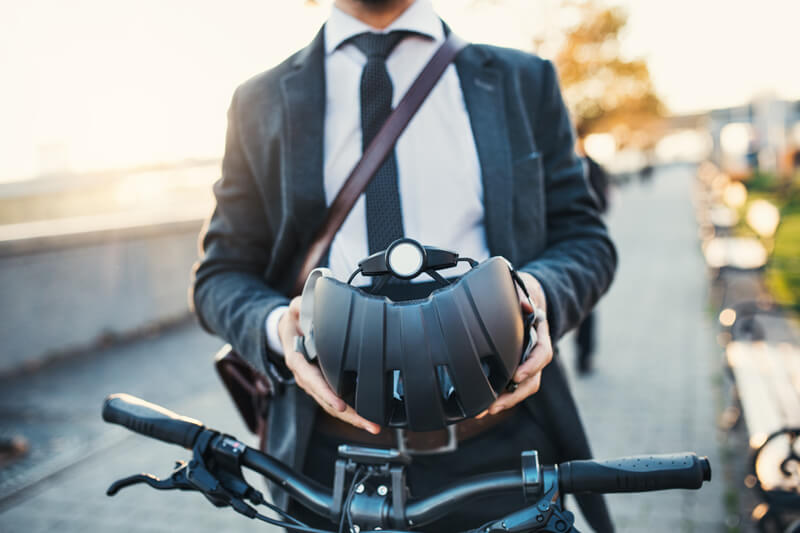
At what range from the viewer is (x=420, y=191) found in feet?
5.07

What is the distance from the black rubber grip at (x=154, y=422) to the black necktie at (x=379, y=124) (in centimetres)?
55

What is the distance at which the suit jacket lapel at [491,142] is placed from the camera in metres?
1.53

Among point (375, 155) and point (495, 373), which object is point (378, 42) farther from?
point (495, 373)

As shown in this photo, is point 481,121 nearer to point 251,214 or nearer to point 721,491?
point 251,214

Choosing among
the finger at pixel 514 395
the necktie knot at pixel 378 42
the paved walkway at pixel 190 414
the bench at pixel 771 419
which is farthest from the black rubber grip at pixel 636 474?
the paved walkway at pixel 190 414

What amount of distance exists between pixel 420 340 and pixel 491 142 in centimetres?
72

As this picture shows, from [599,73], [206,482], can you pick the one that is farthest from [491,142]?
[599,73]

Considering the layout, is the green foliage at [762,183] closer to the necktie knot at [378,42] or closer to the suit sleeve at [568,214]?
the suit sleeve at [568,214]

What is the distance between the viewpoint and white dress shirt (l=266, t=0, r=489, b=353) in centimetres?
154

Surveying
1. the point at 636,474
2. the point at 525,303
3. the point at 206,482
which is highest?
the point at 525,303

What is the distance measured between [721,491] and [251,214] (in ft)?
11.9

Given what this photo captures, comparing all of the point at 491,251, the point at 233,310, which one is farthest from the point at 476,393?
the point at 233,310

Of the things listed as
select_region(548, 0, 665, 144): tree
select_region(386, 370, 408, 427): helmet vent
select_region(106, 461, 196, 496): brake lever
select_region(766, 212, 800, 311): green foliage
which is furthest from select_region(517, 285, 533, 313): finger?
select_region(548, 0, 665, 144): tree

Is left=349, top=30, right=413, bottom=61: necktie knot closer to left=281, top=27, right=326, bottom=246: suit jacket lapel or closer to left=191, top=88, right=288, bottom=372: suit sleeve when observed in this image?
left=281, top=27, right=326, bottom=246: suit jacket lapel
